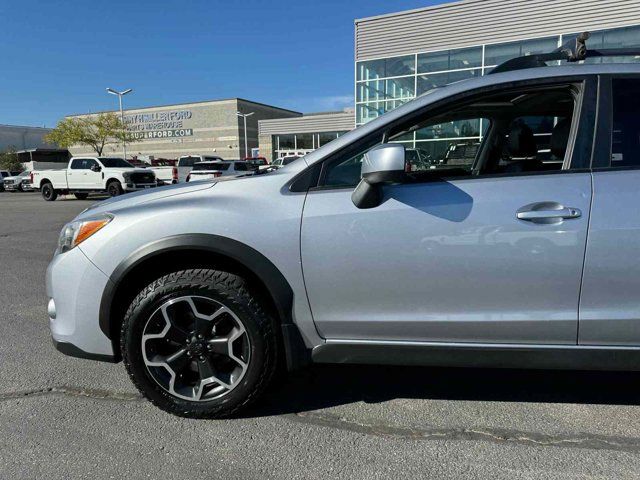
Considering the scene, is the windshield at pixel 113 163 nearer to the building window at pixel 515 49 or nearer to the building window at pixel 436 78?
the building window at pixel 436 78

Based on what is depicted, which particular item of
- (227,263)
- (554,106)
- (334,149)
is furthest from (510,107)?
(227,263)

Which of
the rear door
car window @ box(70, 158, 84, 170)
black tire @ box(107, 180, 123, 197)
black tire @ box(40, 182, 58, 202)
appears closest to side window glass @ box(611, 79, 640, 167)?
the rear door

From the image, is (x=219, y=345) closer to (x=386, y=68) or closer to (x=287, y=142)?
(x=386, y=68)

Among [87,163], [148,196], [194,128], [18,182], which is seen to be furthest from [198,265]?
[194,128]

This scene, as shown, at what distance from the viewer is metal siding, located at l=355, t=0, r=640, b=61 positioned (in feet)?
58.8

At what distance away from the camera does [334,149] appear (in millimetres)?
2420

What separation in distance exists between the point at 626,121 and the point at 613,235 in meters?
0.65

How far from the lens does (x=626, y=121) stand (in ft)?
7.67

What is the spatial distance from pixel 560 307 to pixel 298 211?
4.44ft

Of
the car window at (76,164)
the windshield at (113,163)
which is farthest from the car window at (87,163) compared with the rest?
the windshield at (113,163)

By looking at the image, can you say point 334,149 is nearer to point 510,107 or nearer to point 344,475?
point 510,107

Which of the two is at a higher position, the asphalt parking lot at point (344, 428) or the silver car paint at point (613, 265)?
the silver car paint at point (613, 265)

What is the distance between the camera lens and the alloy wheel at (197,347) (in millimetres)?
2469

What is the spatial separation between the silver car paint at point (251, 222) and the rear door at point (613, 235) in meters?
0.12
